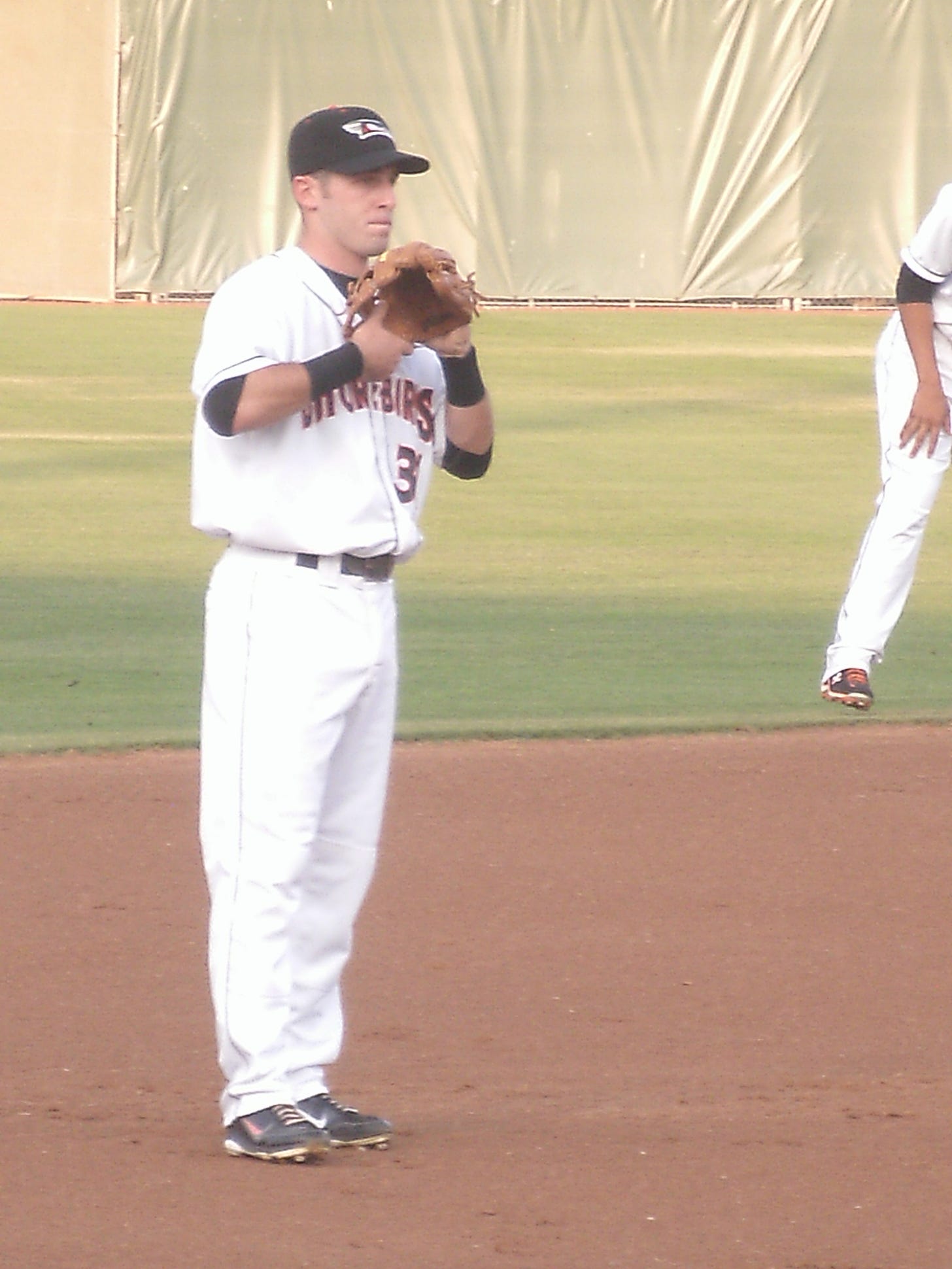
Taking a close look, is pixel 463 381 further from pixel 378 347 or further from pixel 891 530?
pixel 891 530

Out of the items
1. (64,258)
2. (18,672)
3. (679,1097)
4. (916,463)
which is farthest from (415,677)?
(64,258)

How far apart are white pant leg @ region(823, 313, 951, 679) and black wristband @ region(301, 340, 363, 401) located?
338 cm

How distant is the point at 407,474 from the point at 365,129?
0.55m

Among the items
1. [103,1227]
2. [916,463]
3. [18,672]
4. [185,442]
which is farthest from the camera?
[185,442]

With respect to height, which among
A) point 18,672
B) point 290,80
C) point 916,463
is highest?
point 290,80

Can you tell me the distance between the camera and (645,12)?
79.2 feet

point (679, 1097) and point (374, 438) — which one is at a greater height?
point (374, 438)

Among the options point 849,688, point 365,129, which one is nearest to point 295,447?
point 365,129

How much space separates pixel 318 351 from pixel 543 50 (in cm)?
2120

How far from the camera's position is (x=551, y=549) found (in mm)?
11898

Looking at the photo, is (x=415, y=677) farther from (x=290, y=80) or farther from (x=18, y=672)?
(x=290, y=80)

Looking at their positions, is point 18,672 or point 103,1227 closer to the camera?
point 103,1227

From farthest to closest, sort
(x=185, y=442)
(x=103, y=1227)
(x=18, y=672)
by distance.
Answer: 1. (x=185, y=442)
2. (x=18, y=672)
3. (x=103, y=1227)

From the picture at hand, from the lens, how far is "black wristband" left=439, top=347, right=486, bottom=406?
3.77 m
